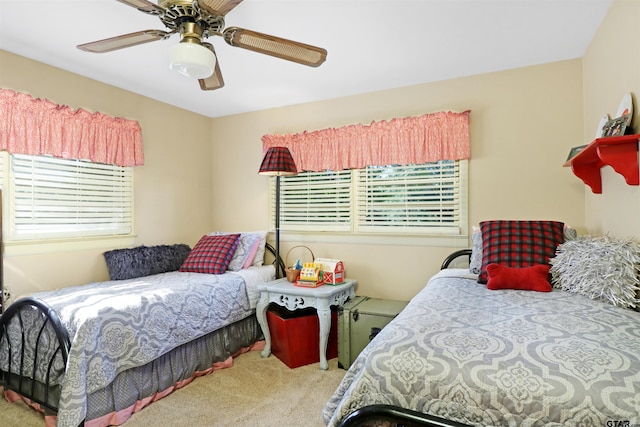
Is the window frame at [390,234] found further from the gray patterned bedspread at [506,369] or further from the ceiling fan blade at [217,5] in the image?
the ceiling fan blade at [217,5]

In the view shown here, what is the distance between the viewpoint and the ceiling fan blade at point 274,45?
165cm

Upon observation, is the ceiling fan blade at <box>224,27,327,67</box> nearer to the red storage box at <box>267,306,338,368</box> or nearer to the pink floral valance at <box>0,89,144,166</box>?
the pink floral valance at <box>0,89,144,166</box>

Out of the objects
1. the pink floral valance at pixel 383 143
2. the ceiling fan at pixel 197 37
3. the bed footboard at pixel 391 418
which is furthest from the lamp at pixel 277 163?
the bed footboard at pixel 391 418

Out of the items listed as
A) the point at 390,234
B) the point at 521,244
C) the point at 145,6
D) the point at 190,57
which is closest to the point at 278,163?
the point at 390,234

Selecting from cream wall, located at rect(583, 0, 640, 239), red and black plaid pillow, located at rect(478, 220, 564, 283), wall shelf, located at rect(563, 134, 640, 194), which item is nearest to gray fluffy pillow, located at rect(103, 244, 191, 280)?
red and black plaid pillow, located at rect(478, 220, 564, 283)

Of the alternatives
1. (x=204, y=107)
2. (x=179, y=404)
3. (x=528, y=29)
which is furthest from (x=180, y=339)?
(x=528, y=29)

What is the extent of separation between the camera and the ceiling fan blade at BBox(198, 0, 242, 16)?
4.75ft

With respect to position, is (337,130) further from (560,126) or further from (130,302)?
(130,302)

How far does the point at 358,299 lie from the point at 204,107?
2570 millimetres

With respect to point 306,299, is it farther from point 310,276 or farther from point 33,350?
point 33,350

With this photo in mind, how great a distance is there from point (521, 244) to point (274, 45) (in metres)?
1.85

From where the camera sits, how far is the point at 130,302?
215cm

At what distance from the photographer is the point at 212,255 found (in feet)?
10.3

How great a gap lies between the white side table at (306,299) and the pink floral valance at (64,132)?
1.73 m
